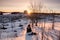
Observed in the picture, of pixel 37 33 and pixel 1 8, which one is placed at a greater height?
pixel 1 8

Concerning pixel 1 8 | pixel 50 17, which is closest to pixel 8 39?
pixel 1 8

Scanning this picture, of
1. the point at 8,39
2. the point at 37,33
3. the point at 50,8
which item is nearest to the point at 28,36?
the point at 37,33

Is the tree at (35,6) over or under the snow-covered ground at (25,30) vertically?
over

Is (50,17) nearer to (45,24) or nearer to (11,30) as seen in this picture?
(45,24)

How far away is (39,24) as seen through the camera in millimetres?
2012

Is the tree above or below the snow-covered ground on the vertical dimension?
above

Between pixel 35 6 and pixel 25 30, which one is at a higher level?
pixel 35 6

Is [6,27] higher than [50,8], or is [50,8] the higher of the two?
[50,8]

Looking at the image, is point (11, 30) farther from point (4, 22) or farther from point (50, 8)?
point (50, 8)

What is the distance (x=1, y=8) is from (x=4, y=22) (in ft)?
0.59

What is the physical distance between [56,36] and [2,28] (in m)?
0.69

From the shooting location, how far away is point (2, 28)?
1998mm

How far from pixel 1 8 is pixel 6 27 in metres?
0.25

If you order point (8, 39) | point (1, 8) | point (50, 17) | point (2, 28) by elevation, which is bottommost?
point (8, 39)
